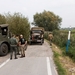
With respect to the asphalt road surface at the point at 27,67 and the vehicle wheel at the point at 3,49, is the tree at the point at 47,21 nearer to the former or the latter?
the vehicle wheel at the point at 3,49

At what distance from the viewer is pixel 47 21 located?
81062mm

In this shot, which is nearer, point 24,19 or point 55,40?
point 24,19

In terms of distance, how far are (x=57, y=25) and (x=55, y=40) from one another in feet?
149

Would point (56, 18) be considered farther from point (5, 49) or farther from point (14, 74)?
point (14, 74)

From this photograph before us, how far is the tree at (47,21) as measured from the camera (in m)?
79.1

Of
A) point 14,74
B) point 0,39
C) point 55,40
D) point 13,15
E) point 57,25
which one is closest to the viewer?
point 14,74

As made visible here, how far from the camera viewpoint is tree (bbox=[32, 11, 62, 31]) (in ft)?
259

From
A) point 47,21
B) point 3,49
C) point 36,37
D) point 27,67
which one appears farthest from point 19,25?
point 47,21

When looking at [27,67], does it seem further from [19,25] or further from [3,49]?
[19,25]

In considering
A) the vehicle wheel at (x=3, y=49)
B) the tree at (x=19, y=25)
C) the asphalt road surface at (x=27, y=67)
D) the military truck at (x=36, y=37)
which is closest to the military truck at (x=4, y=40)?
the vehicle wheel at (x=3, y=49)

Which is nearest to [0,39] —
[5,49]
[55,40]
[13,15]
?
[5,49]

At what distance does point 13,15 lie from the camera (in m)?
31.7

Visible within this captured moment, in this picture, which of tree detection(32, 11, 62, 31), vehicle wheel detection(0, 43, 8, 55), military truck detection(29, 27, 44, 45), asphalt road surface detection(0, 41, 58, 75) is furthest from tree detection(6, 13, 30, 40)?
tree detection(32, 11, 62, 31)

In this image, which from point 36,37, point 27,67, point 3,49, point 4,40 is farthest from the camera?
point 36,37
